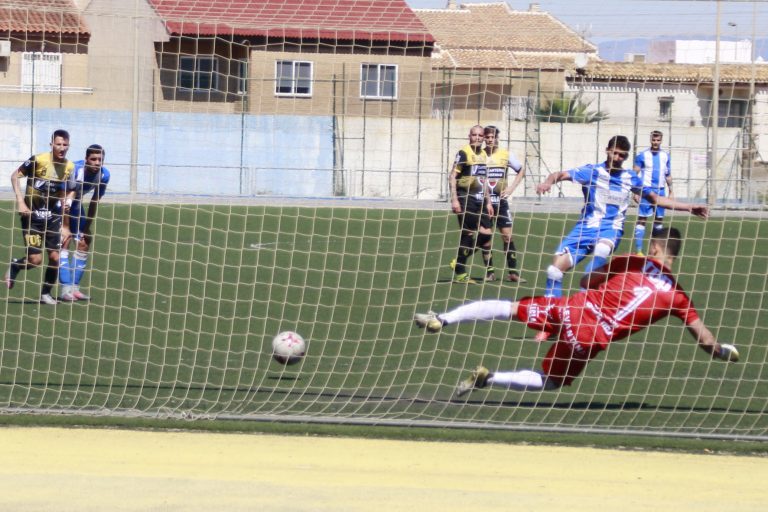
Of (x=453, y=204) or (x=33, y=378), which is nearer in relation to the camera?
(x=33, y=378)

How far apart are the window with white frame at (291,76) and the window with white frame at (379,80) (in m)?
0.45

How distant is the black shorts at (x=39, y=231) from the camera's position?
10.7 m

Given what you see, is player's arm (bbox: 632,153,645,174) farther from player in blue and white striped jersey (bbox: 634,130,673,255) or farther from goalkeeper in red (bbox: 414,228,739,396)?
goalkeeper in red (bbox: 414,228,739,396)

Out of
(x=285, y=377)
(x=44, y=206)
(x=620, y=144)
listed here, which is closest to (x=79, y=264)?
(x=44, y=206)

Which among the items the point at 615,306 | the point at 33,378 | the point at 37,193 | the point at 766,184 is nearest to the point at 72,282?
the point at 37,193

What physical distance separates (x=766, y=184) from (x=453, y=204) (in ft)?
11.1

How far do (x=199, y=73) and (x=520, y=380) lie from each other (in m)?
4.01

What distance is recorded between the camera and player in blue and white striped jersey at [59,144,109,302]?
414 inches

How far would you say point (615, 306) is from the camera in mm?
6855

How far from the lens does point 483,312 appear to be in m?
7.29

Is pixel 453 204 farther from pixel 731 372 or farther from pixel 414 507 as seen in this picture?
pixel 414 507

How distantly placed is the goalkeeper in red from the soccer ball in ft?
3.79

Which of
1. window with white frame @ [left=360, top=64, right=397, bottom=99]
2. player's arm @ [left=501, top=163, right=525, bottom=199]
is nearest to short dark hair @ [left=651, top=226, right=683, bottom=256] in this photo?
window with white frame @ [left=360, top=64, right=397, bottom=99]

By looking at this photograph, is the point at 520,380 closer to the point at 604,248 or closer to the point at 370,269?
the point at 604,248
